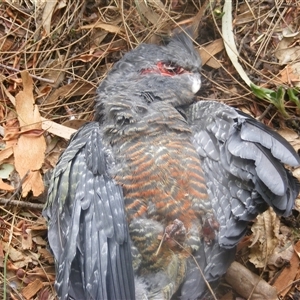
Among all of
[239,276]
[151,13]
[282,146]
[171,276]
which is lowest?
[239,276]

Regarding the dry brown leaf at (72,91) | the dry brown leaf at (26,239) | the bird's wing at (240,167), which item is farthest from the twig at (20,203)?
the bird's wing at (240,167)

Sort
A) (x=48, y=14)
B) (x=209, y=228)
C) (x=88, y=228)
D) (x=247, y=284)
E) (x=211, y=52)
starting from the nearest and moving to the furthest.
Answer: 1. (x=88, y=228)
2. (x=209, y=228)
3. (x=247, y=284)
4. (x=211, y=52)
5. (x=48, y=14)

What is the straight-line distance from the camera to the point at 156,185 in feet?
10.1

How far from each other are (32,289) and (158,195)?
86 centimetres

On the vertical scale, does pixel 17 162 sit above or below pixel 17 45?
below

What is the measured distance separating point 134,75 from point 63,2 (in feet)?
2.68

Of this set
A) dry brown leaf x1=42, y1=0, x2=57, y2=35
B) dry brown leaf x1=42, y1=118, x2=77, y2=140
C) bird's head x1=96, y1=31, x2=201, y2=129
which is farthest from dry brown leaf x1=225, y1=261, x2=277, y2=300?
dry brown leaf x1=42, y1=0, x2=57, y2=35

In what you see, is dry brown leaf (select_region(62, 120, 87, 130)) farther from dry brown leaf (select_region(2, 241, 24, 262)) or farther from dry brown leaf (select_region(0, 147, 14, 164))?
dry brown leaf (select_region(2, 241, 24, 262))

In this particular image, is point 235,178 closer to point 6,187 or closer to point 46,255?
point 46,255

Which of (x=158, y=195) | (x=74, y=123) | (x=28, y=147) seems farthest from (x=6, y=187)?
(x=158, y=195)

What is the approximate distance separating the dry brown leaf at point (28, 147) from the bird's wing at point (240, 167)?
94cm

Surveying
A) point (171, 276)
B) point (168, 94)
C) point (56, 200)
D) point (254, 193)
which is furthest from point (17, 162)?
point (254, 193)

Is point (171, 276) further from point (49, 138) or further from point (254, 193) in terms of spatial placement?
point (49, 138)

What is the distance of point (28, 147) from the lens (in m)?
3.69
